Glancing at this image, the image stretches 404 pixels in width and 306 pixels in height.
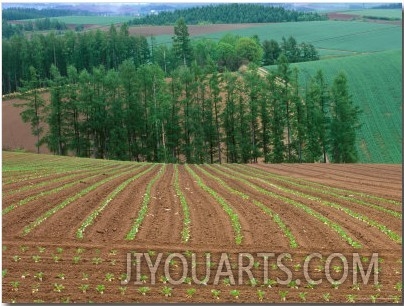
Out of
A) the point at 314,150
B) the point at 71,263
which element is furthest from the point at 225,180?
the point at 314,150

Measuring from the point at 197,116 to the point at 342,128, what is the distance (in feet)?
43.8

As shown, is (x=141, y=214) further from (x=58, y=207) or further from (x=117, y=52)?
(x=117, y=52)

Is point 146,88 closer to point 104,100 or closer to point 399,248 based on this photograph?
point 104,100

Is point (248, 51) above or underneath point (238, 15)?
underneath

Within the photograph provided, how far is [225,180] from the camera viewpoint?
96.1 feet

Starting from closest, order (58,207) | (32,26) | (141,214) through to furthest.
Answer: (141,214), (58,207), (32,26)

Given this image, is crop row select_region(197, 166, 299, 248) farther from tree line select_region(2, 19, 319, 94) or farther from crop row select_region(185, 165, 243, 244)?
tree line select_region(2, 19, 319, 94)

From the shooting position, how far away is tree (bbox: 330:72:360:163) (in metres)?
51.8

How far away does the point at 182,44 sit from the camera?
8694 cm

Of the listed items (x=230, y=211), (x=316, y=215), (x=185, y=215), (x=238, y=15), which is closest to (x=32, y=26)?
(x=238, y=15)

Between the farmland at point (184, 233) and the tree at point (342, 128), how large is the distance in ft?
78.7

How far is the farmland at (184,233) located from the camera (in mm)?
13102

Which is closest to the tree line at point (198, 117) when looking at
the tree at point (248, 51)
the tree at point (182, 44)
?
the tree at point (182, 44)

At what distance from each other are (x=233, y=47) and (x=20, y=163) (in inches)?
2515
